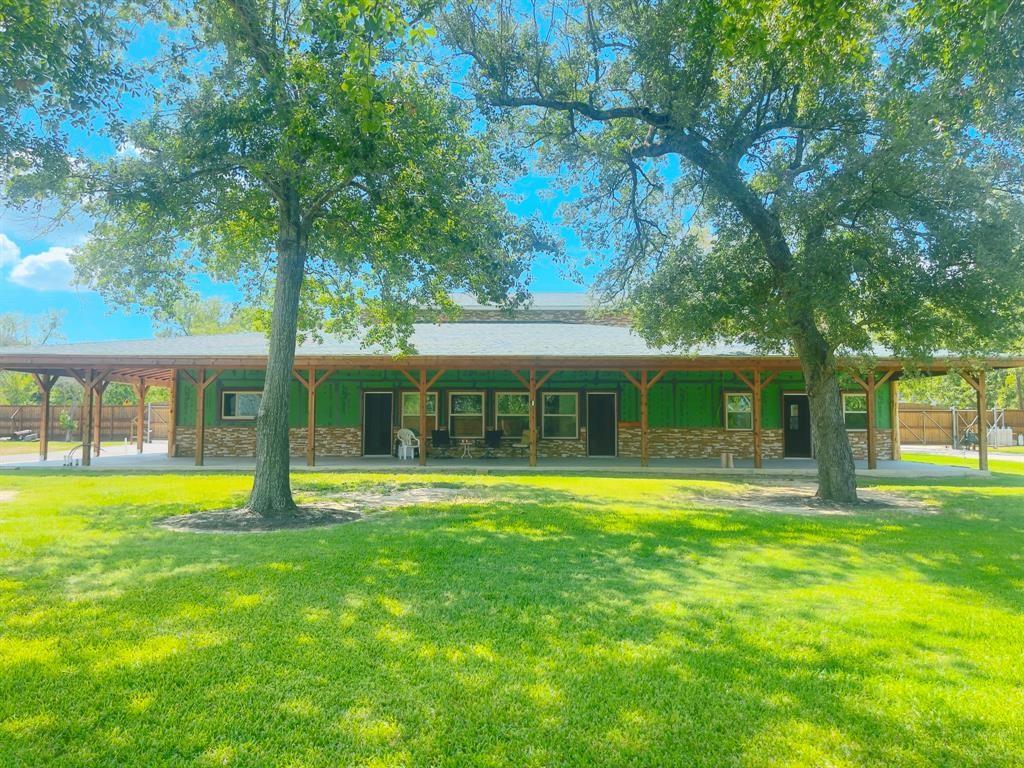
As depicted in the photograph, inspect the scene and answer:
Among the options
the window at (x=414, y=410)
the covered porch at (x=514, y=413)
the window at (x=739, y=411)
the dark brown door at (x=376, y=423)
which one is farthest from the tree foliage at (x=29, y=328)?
the window at (x=739, y=411)

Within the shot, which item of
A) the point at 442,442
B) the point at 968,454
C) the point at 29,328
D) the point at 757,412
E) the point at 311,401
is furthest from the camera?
the point at 29,328

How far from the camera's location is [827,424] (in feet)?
32.4

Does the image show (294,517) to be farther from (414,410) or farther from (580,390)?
(580,390)

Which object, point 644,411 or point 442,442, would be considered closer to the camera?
point 644,411

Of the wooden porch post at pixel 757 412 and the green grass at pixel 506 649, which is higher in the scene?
the wooden porch post at pixel 757 412

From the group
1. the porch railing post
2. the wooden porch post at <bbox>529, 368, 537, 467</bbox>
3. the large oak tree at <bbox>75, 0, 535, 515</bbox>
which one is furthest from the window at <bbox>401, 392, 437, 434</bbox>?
the large oak tree at <bbox>75, 0, 535, 515</bbox>

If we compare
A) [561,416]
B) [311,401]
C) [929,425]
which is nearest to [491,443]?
[561,416]

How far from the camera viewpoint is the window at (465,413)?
54.7 feet

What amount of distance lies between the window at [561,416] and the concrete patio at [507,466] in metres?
1.04

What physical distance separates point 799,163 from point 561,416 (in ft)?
30.0

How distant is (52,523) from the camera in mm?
6941

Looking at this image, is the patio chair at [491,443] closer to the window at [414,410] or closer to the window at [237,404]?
the window at [414,410]

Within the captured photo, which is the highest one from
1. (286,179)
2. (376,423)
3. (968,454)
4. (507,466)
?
(286,179)

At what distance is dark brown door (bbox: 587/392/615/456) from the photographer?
16.8 m
